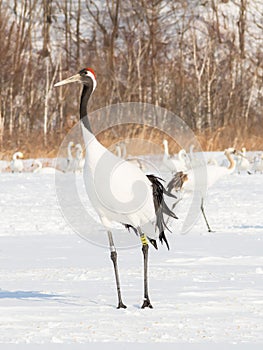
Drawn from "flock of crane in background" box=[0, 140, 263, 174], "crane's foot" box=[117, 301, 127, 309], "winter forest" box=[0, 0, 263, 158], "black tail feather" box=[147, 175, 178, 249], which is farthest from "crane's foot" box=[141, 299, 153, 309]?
"winter forest" box=[0, 0, 263, 158]

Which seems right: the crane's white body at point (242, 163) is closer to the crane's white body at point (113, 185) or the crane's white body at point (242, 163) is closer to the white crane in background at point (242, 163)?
the white crane in background at point (242, 163)

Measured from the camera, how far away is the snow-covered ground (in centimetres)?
585

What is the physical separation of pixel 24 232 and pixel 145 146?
12701mm

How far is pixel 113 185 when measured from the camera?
680 cm

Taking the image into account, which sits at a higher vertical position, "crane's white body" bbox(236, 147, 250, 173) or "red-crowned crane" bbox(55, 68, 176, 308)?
"crane's white body" bbox(236, 147, 250, 173)

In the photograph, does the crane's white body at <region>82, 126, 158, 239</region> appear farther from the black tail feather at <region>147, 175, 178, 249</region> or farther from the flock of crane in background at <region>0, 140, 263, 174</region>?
the flock of crane in background at <region>0, 140, 263, 174</region>

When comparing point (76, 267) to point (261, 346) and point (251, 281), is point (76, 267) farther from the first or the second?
point (261, 346)

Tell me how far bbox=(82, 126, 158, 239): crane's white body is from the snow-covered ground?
685 mm

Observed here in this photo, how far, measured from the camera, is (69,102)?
121 ft

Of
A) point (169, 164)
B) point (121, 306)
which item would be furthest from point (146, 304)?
point (169, 164)

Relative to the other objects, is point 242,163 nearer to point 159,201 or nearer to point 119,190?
point 159,201

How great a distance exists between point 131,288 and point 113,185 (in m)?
1.34

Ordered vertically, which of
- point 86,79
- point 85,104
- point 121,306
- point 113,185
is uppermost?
point 86,79

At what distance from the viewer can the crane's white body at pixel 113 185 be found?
6.82 metres
